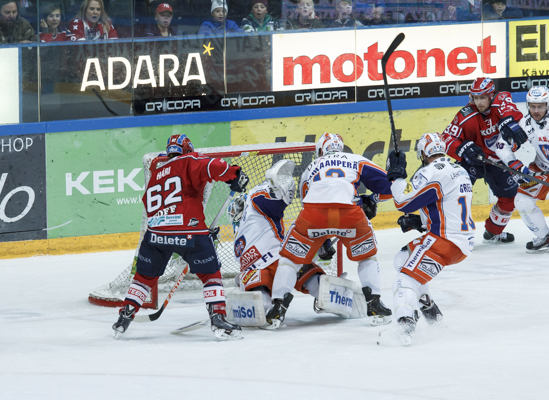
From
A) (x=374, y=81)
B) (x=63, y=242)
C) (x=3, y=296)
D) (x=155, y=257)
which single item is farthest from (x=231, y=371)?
(x=374, y=81)

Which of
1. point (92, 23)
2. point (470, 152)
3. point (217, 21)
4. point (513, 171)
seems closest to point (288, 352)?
point (513, 171)

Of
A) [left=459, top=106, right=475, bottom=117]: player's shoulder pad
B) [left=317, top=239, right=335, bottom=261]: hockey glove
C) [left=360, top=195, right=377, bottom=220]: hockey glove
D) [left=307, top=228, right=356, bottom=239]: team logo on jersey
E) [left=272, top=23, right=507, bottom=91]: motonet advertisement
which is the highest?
[left=272, top=23, right=507, bottom=91]: motonet advertisement

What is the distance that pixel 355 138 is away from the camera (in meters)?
8.32

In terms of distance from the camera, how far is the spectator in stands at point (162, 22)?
7648mm

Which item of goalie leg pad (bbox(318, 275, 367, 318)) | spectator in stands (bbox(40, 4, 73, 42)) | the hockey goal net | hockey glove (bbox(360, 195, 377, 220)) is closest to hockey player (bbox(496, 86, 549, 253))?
the hockey goal net

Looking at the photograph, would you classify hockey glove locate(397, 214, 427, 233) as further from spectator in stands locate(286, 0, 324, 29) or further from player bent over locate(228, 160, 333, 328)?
spectator in stands locate(286, 0, 324, 29)

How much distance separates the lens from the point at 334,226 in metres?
4.82

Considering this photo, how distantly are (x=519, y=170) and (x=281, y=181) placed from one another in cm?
271

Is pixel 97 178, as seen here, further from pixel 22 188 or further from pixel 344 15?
pixel 344 15

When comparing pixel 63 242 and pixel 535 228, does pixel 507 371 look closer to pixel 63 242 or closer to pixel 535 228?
pixel 535 228

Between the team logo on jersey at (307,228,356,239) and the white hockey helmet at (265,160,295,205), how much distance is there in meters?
0.32

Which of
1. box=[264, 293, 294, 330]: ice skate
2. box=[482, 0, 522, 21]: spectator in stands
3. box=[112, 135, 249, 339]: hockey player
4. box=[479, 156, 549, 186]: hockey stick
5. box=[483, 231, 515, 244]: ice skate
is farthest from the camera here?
box=[482, 0, 522, 21]: spectator in stands

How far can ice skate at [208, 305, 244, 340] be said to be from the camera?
4555 millimetres

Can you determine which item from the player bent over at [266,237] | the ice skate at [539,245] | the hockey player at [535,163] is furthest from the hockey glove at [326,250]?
the ice skate at [539,245]
